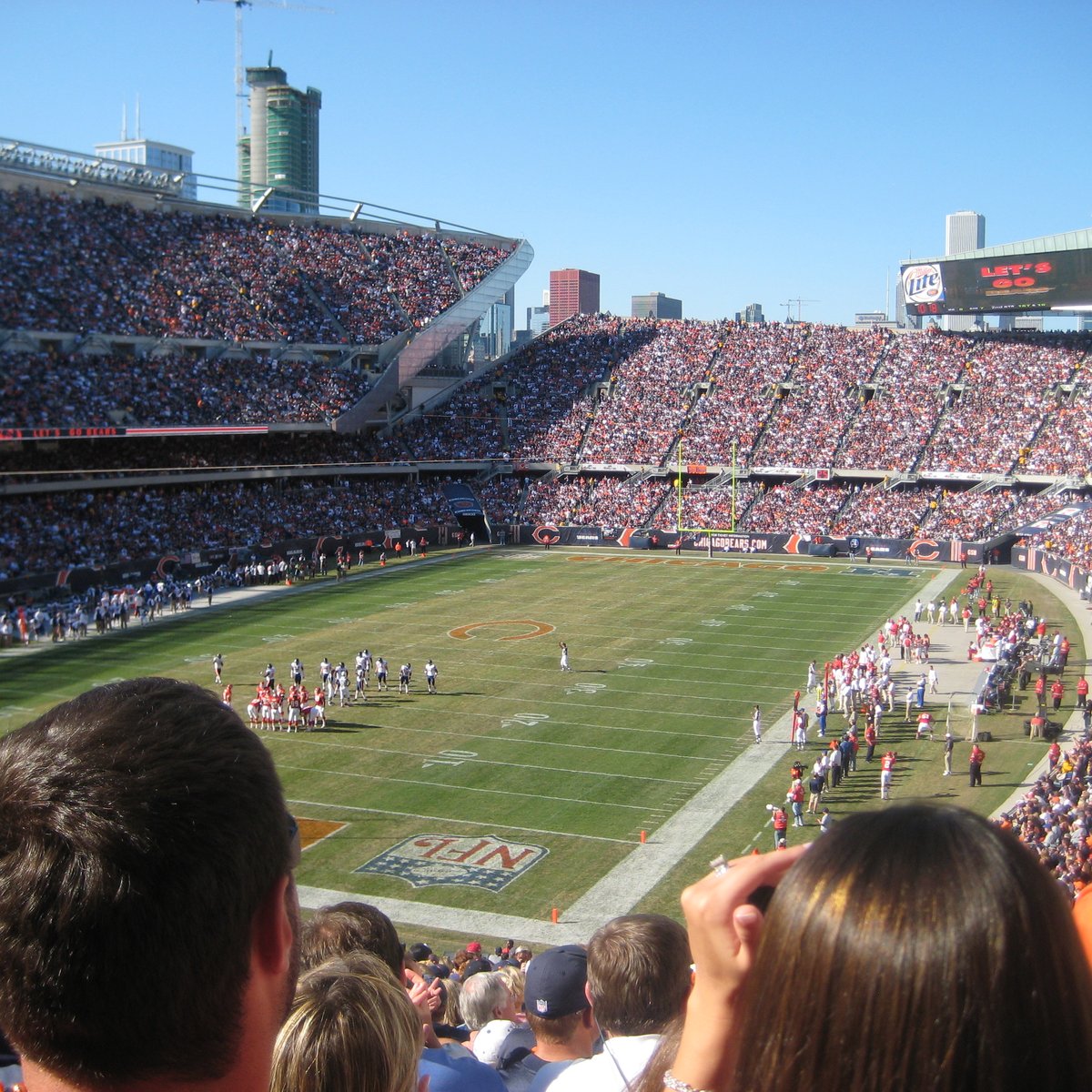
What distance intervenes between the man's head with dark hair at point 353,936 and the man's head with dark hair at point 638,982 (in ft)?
2.49

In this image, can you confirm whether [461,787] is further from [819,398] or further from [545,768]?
[819,398]

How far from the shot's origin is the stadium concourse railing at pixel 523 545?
3856 centimetres

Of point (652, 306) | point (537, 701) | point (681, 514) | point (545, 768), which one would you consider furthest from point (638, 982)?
point (652, 306)

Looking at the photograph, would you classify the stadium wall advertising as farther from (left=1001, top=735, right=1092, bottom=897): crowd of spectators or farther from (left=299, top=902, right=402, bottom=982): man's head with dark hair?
(left=299, top=902, right=402, bottom=982): man's head with dark hair

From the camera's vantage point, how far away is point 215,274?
185 feet

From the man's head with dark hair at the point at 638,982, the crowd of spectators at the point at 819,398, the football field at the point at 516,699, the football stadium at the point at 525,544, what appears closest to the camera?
the man's head with dark hair at the point at 638,982

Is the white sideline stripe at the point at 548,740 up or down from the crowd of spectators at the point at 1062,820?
down

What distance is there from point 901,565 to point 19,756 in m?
49.5

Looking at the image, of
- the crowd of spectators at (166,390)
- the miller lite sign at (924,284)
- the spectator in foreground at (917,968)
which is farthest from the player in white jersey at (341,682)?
the miller lite sign at (924,284)

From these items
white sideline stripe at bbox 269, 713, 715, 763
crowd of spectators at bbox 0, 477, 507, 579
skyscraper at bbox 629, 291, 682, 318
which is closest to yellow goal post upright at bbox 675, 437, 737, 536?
crowd of spectators at bbox 0, 477, 507, 579

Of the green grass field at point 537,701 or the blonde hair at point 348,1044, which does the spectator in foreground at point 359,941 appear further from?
the green grass field at point 537,701

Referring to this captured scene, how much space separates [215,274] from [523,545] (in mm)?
18956

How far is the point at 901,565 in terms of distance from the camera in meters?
49.0

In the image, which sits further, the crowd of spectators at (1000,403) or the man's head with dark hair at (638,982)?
the crowd of spectators at (1000,403)
